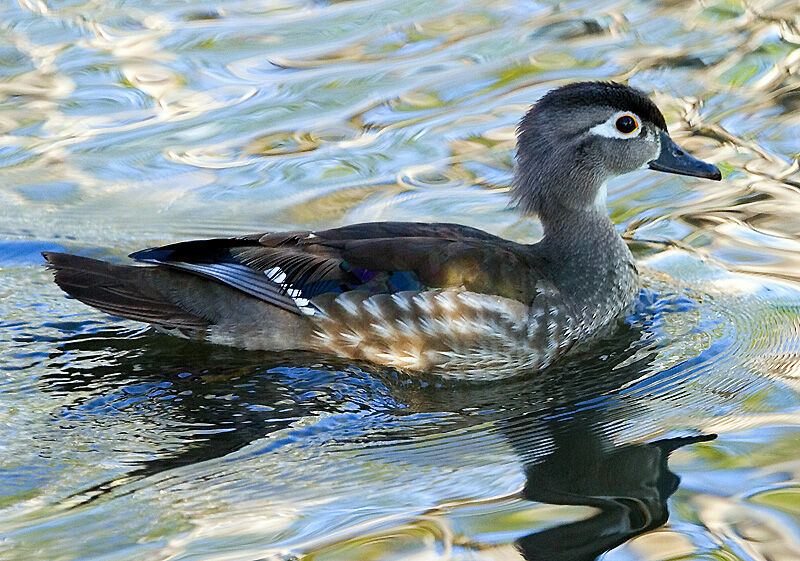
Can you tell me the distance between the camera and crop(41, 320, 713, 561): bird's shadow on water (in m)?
5.36

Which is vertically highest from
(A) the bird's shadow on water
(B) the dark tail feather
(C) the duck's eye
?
(C) the duck's eye

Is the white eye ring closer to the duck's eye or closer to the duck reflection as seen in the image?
the duck's eye

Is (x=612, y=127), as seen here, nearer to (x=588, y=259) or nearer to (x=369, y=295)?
(x=588, y=259)

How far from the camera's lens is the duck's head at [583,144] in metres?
7.10

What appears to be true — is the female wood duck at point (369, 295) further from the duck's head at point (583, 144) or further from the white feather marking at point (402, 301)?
the duck's head at point (583, 144)

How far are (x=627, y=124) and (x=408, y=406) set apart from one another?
6.98 ft

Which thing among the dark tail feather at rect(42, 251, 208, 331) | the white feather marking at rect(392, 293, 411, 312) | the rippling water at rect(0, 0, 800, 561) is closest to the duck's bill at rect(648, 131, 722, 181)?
the rippling water at rect(0, 0, 800, 561)

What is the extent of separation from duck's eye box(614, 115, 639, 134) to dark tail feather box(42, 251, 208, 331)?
8.35 feet

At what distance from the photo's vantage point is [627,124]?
283 inches

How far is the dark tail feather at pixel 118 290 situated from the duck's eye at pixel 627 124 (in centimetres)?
254

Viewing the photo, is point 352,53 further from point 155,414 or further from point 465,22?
point 155,414

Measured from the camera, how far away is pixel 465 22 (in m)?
11.3

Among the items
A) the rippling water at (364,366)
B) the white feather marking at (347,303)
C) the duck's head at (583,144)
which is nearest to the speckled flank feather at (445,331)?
the white feather marking at (347,303)

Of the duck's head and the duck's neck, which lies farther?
the duck's head
